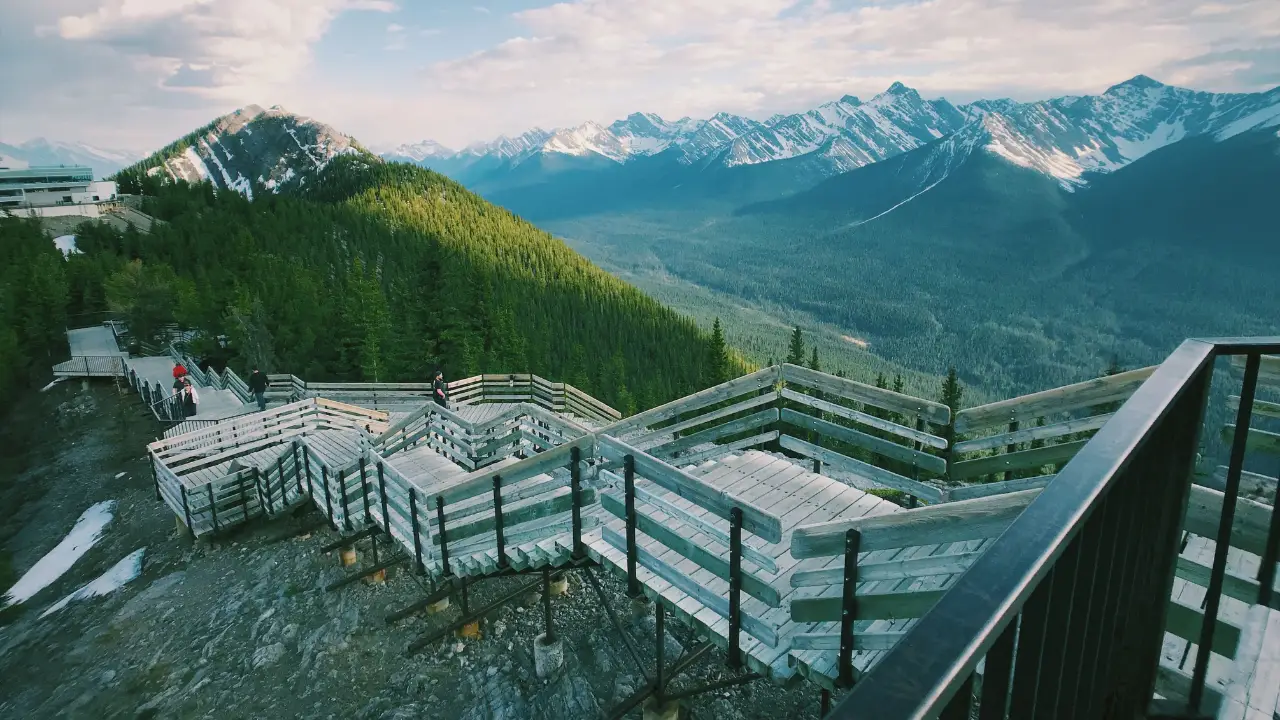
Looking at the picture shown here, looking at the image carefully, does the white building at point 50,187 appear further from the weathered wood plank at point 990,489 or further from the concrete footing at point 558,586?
the weathered wood plank at point 990,489

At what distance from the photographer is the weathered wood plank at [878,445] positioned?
795 centimetres

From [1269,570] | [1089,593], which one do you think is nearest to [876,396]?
[1269,570]

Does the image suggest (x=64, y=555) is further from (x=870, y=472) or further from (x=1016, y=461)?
(x=1016, y=461)

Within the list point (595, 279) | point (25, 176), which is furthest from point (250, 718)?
point (25, 176)

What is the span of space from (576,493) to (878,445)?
143 inches

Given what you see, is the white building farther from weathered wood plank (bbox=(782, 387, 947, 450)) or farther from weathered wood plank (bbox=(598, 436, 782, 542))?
weathered wood plank (bbox=(598, 436, 782, 542))

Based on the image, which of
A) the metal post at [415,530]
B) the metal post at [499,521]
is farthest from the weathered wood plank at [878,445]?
the metal post at [415,530]

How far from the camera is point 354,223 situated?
88750 millimetres

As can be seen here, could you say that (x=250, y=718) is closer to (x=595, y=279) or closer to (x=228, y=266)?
(x=228, y=266)

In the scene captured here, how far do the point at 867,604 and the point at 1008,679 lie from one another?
152 inches

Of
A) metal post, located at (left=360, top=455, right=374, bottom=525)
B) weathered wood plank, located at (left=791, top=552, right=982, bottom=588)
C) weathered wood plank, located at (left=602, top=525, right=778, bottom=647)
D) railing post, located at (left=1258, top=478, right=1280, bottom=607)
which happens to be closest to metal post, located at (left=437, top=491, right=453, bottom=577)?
weathered wood plank, located at (left=602, top=525, right=778, bottom=647)

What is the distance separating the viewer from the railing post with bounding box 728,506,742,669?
18.5 feet

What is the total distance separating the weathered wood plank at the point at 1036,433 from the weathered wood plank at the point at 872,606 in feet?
9.96

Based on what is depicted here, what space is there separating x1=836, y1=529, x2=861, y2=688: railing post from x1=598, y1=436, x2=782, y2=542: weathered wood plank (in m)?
0.61
